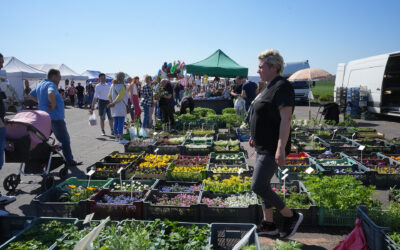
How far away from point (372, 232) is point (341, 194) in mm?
772

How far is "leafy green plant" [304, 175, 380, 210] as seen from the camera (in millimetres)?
3850

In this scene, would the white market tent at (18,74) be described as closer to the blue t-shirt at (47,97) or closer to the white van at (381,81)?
the blue t-shirt at (47,97)

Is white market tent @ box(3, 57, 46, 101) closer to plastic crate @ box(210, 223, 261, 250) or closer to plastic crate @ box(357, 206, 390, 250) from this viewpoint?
plastic crate @ box(210, 223, 261, 250)

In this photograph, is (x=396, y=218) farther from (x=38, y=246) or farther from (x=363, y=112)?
(x=363, y=112)

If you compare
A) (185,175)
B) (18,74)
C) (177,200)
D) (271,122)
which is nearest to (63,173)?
(185,175)

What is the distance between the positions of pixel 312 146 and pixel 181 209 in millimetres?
5140

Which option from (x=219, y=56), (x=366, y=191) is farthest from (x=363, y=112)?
(x=366, y=191)

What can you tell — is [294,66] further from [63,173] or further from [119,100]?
[63,173]

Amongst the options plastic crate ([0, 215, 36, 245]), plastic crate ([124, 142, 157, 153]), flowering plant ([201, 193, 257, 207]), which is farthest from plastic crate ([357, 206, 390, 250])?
plastic crate ([124, 142, 157, 153])

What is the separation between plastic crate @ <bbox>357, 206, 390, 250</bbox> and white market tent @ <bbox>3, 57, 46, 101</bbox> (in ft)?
75.7

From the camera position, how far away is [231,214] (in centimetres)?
411

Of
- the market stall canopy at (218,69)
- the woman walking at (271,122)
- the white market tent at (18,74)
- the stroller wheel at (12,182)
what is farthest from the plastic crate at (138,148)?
the white market tent at (18,74)

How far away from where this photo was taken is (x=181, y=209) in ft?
13.6

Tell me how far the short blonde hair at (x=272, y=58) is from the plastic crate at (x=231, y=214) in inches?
71.6
